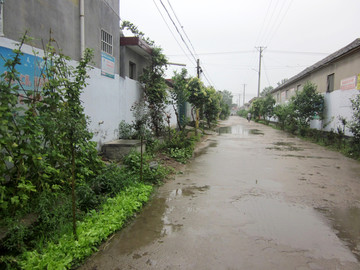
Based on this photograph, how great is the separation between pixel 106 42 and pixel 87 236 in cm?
628

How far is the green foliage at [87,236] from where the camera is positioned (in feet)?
8.58

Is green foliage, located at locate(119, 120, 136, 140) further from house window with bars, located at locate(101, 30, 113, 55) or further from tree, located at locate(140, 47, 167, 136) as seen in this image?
house window with bars, located at locate(101, 30, 113, 55)

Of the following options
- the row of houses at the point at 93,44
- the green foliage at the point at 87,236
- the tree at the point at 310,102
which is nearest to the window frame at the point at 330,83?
the tree at the point at 310,102

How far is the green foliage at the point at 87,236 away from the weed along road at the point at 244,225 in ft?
0.44

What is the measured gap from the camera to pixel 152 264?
9.26 feet

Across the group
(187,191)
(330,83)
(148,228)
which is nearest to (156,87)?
(187,191)

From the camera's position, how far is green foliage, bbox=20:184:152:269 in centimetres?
262

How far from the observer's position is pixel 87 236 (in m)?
3.12

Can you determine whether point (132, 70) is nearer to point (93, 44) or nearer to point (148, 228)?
point (93, 44)

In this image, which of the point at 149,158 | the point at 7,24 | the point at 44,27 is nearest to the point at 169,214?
the point at 149,158

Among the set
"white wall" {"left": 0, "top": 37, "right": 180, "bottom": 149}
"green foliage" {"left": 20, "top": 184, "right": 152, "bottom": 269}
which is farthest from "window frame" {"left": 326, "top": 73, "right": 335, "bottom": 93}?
"green foliage" {"left": 20, "top": 184, "right": 152, "bottom": 269}

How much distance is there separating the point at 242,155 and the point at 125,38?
6.00 meters

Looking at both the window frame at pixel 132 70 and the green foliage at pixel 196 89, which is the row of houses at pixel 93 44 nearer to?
the window frame at pixel 132 70

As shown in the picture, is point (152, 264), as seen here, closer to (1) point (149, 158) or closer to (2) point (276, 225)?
(2) point (276, 225)
